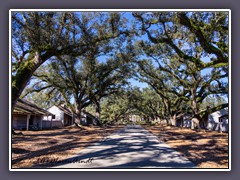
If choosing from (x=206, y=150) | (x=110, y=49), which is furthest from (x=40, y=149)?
(x=110, y=49)

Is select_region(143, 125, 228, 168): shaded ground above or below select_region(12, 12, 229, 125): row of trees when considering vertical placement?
below

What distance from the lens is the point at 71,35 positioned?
31.4 feet

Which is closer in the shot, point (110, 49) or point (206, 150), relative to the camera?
point (206, 150)

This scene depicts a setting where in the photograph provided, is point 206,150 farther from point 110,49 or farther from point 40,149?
point 110,49

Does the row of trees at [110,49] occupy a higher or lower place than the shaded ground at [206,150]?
higher

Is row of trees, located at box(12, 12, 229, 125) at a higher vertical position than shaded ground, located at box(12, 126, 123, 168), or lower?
higher

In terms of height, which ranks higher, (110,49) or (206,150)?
(110,49)

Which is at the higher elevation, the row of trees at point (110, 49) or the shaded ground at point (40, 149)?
the row of trees at point (110, 49)

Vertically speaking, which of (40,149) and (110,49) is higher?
(110,49)

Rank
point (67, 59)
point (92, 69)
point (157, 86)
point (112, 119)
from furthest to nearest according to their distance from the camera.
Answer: point (112, 119) → point (157, 86) → point (92, 69) → point (67, 59)

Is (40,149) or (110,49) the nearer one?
(40,149)
